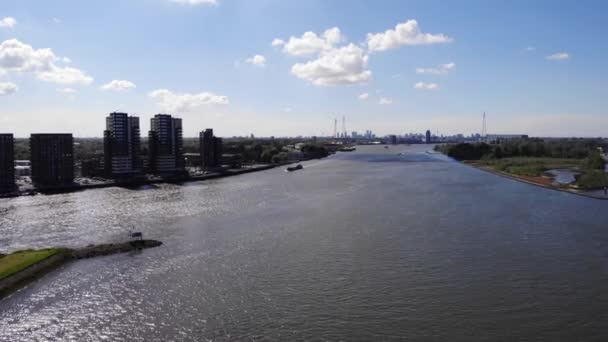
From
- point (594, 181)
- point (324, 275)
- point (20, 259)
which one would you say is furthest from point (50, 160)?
point (594, 181)

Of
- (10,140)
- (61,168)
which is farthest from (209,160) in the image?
(10,140)

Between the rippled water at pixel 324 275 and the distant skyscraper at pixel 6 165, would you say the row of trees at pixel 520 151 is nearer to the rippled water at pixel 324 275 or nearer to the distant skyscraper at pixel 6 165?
the rippled water at pixel 324 275

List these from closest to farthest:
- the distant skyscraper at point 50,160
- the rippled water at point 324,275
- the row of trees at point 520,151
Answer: the rippled water at point 324,275 < the distant skyscraper at point 50,160 < the row of trees at point 520,151

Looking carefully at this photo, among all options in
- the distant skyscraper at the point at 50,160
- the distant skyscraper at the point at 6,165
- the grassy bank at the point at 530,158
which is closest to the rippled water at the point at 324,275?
the distant skyscraper at the point at 6,165

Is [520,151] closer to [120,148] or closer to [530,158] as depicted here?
[530,158]

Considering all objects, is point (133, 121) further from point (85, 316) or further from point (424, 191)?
point (85, 316)

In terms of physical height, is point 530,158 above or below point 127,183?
above
